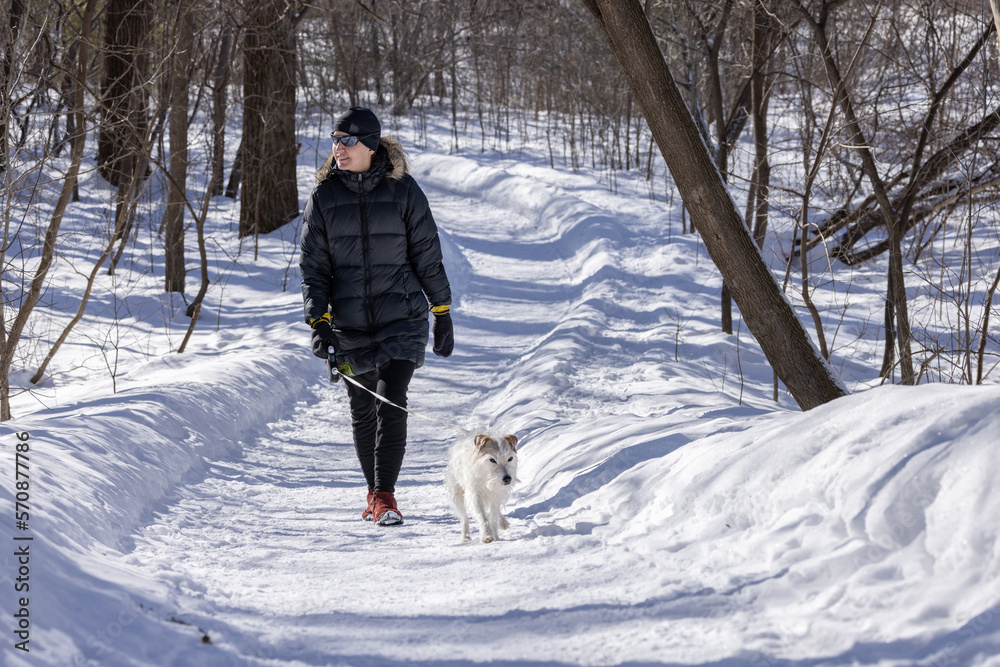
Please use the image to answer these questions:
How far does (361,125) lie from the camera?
4305mm

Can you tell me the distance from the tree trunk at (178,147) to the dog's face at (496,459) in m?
6.38

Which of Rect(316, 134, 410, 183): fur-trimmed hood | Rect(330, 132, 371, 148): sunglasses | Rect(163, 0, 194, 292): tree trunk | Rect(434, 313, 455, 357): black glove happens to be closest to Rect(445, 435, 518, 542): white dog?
Rect(434, 313, 455, 357): black glove

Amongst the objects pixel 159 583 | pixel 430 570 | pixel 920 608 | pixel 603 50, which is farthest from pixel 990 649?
pixel 603 50

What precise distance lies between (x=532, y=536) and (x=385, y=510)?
985 millimetres

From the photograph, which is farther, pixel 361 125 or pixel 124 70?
pixel 124 70

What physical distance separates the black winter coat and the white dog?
82 centimetres

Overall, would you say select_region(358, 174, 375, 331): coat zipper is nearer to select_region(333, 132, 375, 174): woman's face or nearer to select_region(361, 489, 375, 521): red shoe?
select_region(333, 132, 375, 174): woman's face

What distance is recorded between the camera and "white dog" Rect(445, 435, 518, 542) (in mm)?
3982

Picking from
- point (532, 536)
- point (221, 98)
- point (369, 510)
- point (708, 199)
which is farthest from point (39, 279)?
point (221, 98)

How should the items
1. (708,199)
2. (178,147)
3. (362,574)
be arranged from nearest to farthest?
(362,574) < (708,199) < (178,147)

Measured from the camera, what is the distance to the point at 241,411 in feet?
21.3

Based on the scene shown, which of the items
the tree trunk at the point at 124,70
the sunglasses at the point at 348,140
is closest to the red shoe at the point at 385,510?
the sunglasses at the point at 348,140

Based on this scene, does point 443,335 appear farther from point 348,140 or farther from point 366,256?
point 348,140

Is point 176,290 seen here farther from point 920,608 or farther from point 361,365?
point 920,608
